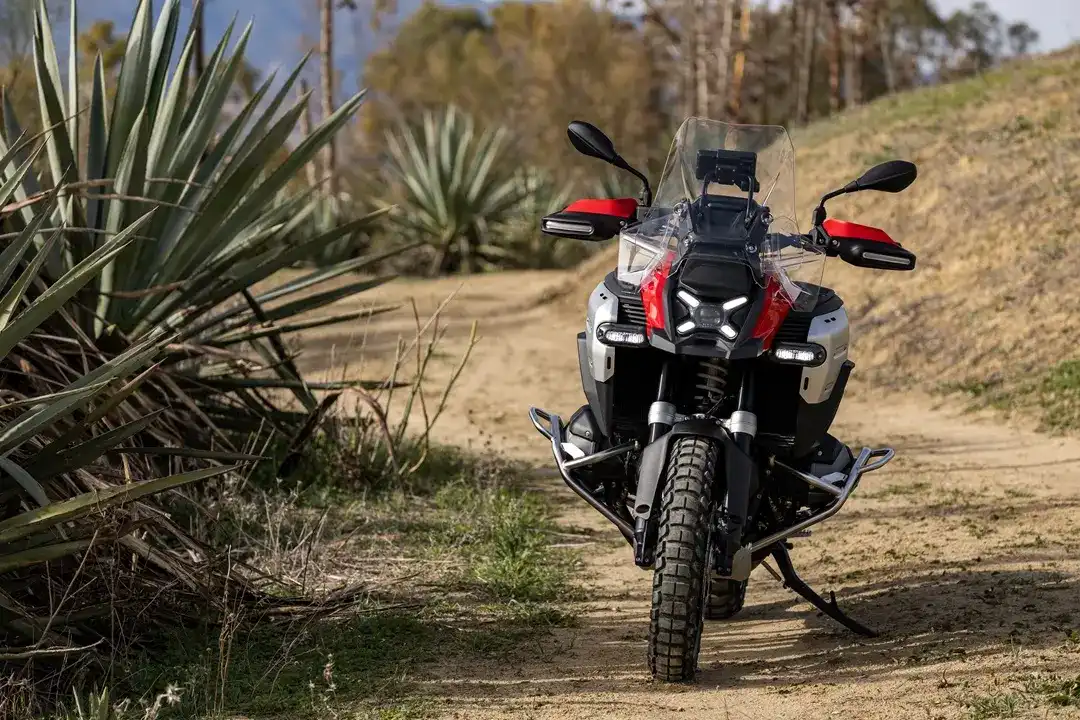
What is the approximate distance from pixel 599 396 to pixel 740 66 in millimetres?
28735

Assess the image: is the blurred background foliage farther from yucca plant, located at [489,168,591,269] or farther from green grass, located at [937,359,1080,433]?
green grass, located at [937,359,1080,433]

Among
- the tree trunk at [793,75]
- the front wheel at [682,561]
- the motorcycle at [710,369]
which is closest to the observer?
the front wheel at [682,561]

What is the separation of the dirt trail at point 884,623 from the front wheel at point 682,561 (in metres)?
0.14

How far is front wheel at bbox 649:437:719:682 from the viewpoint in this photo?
3684 mm

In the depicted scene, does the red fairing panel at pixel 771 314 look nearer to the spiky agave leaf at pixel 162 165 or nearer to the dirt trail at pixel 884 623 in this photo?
the dirt trail at pixel 884 623

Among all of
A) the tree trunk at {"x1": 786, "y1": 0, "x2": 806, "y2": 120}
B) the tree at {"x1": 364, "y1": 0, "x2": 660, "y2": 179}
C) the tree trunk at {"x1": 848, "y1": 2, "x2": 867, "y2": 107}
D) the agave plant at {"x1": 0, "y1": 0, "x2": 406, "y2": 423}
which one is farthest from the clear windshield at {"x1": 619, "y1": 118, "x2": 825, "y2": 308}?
the tree trunk at {"x1": 786, "y1": 0, "x2": 806, "y2": 120}

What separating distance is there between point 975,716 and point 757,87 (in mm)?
36985

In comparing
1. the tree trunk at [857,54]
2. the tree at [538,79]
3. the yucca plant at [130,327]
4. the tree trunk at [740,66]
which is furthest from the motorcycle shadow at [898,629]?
the tree at [538,79]

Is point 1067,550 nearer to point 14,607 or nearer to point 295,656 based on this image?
point 295,656

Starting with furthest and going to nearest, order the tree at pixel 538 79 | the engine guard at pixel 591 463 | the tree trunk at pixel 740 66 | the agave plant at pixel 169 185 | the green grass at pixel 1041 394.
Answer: the tree at pixel 538 79 < the tree trunk at pixel 740 66 < the green grass at pixel 1041 394 < the agave plant at pixel 169 185 < the engine guard at pixel 591 463

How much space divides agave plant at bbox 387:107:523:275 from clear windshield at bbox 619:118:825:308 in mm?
15602

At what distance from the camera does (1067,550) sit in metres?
5.29

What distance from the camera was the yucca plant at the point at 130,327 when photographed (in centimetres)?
375

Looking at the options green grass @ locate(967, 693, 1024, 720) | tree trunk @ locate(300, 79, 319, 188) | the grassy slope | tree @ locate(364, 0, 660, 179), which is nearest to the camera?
green grass @ locate(967, 693, 1024, 720)
